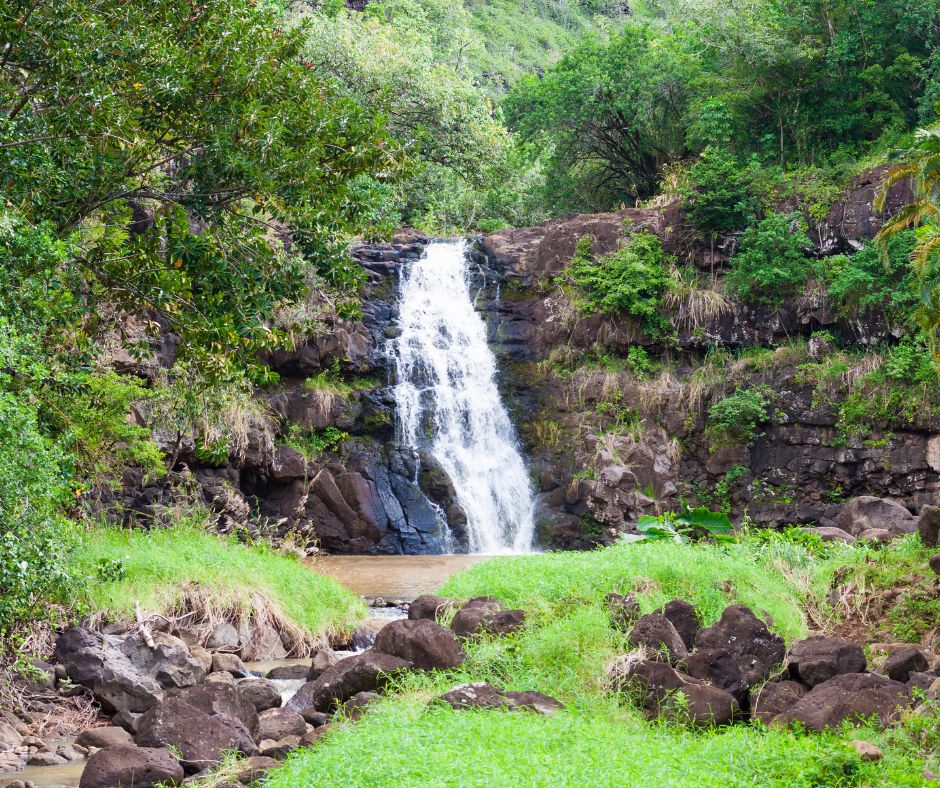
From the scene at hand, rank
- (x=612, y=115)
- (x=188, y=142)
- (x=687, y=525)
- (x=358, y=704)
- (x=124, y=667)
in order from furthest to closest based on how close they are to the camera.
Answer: (x=612, y=115) → (x=687, y=525) → (x=124, y=667) → (x=188, y=142) → (x=358, y=704)

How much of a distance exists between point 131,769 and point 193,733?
66cm

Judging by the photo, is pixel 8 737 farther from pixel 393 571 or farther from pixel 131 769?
pixel 393 571

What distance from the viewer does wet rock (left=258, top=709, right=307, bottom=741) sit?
24.9ft

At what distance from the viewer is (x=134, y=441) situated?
45.2ft

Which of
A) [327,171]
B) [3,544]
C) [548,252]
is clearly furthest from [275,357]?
[3,544]

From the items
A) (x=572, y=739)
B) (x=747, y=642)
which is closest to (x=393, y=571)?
(x=747, y=642)

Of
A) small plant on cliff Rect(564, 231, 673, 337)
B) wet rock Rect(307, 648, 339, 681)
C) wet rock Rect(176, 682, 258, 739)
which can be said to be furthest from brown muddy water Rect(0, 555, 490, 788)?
small plant on cliff Rect(564, 231, 673, 337)

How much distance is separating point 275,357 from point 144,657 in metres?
12.5

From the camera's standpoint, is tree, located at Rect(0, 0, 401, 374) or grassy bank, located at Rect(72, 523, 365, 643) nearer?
tree, located at Rect(0, 0, 401, 374)

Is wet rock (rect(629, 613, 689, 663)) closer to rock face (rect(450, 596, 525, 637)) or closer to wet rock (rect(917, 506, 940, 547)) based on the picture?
rock face (rect(450, 596, 525, 637))

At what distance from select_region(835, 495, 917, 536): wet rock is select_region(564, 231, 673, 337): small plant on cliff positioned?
315 inches

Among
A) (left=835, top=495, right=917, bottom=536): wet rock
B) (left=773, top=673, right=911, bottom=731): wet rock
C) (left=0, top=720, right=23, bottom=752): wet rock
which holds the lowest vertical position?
(left=0, top=720, right=23, bottom=752): wet rock

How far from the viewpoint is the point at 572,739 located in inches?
255

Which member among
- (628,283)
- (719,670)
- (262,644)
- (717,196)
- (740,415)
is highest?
(717,196)
